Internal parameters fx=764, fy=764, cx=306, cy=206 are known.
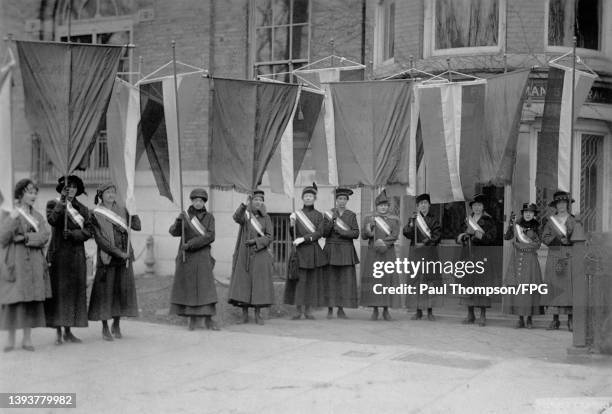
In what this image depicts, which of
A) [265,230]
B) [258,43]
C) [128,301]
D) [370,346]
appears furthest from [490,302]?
[258,43]

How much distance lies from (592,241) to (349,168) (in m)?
3.46

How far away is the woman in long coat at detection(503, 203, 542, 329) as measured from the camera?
10.7m

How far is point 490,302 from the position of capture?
10938 millimetres

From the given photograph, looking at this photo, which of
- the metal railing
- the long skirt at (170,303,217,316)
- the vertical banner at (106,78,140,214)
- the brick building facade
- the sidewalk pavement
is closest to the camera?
the sidewalk pavement

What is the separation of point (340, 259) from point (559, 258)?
10.2 ft

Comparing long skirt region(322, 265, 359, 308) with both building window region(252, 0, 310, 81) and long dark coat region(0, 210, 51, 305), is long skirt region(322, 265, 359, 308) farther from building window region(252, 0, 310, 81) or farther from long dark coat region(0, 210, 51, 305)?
building window region(252, 0, 310, 81)

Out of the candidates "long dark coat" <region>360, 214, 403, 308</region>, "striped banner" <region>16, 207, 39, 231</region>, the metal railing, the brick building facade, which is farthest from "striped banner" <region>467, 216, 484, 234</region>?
the metal railing

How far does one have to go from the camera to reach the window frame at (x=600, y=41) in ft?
39.2

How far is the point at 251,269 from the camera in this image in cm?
1084

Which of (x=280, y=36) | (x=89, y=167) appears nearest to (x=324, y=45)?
(x=280, y=36)

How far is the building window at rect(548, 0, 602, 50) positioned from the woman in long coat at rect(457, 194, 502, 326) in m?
3.06

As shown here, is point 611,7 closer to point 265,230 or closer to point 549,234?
point 549,234

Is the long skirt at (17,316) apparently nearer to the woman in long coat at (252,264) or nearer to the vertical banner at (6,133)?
the vertical banner at (6,133)

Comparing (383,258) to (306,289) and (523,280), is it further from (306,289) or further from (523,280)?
(523,280)
